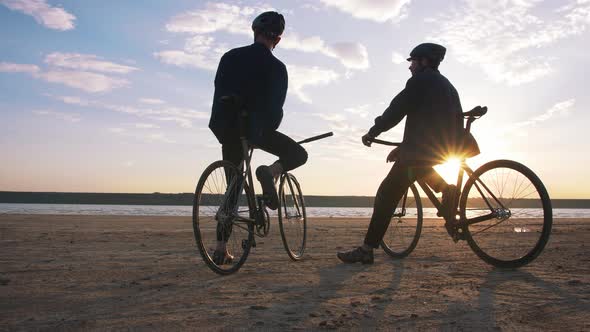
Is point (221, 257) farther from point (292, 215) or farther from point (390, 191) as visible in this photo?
point (390, 191)

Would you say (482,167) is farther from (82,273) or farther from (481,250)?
(82,273)

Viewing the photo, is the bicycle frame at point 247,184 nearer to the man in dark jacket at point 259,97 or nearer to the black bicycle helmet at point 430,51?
the man in dark jacket at point 259,97

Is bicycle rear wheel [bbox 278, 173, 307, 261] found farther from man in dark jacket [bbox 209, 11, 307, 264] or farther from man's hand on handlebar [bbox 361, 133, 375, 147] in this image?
man's hand on handlebar [bbox 361, 133, 375, 147]

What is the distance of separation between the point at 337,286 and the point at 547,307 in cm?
120

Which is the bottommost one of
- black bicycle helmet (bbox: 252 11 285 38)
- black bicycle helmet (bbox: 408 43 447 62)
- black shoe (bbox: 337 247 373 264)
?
black shoe (bbox: 337 247 373 264)

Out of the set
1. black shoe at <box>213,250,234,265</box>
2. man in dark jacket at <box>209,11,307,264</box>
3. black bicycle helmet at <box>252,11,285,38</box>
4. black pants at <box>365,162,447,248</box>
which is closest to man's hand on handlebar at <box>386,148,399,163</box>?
black pants at <box>365,162,447,248</box>

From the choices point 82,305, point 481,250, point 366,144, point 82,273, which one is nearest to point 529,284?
point 481,250

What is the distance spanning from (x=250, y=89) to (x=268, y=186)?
831 mm

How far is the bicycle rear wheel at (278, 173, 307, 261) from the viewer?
4.36 m

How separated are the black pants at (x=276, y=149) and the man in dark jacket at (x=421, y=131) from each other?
833mm

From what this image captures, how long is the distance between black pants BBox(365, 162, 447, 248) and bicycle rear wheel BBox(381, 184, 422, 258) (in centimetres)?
42

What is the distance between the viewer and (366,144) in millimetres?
4566

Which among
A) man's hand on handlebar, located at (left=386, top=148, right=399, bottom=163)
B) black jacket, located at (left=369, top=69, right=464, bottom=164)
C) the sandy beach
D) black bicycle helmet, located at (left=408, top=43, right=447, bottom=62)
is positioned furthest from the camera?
man's hand on handlebar, located at (left=386, top=148, right=399, bottom=163)

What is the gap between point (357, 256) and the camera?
4.14 meters
